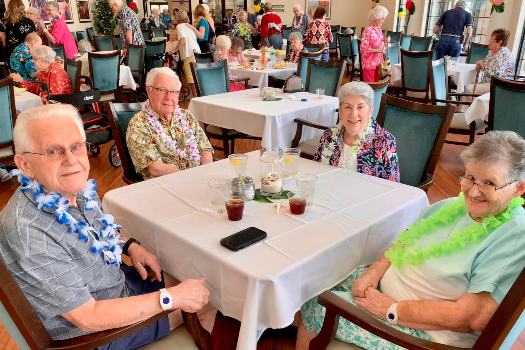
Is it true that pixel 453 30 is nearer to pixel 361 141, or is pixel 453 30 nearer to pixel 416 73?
pixel 416 73

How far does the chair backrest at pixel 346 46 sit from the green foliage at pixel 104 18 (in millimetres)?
5820

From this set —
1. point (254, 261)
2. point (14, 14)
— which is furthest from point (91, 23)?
point (254, 261)

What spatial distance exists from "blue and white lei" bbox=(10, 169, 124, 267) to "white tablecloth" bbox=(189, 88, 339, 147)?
1.98m

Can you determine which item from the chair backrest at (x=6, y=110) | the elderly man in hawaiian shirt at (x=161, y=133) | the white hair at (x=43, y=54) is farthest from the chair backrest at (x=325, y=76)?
the chair backrest at (x=6, y=110)

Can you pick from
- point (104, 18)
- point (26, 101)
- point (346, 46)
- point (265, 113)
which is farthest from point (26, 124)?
point (104, 18)

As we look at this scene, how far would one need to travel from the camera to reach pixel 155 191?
6.00ft

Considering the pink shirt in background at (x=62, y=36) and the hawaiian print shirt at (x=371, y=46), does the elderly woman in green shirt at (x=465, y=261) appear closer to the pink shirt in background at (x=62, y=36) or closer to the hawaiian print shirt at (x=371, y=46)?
the hawaiian print shirt at (x=371, y=46)

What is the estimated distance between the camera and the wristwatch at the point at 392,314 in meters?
1.33

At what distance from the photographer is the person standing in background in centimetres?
706

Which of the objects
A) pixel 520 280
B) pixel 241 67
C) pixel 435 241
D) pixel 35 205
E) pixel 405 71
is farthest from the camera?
pixel 241 67

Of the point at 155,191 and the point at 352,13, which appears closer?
the point at 155,191

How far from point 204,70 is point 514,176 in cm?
339

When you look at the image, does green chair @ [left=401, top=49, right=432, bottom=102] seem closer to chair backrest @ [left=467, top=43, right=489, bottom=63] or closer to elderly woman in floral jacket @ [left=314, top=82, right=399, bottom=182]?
chair backrest @ [left=467, top=43, right=489, bottom=63]

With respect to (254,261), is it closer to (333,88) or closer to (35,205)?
(35,205)
